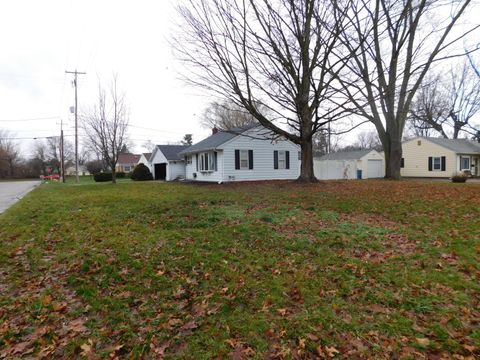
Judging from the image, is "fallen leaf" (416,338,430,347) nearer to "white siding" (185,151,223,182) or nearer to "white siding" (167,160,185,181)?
"white siding" (185,151,223,182)

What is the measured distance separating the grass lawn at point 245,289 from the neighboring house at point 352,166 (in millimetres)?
21315

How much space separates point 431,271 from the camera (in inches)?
163

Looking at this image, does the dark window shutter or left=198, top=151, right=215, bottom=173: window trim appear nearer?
the dark window shutter

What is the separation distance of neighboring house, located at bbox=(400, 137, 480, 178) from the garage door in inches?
102

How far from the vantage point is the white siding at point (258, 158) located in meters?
20.5

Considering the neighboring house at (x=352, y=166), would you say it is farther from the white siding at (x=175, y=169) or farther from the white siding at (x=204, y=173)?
the white siding at (x=175, y=169)

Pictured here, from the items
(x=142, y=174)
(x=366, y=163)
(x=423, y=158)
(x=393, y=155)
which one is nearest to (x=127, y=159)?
(x=142, y=174)

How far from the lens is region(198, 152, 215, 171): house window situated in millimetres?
21611

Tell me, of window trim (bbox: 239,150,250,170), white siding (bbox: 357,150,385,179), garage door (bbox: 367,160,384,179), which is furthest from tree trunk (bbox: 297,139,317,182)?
garage door (bbox: 367,160,384,179)

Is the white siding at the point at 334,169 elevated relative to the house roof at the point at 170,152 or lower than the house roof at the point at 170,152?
lower

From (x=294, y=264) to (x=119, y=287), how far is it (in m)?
2.37

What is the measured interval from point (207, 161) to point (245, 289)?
18891 millimetres

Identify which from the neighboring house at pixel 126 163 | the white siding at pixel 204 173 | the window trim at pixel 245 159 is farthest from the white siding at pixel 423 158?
the neighboring house at pixel 126 163

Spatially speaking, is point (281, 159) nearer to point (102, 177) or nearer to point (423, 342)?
point (423, 342)
